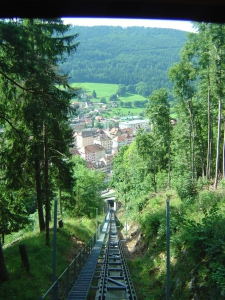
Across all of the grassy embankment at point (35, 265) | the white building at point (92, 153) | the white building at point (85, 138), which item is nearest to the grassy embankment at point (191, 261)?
the grassy embankment at point (35, 265)

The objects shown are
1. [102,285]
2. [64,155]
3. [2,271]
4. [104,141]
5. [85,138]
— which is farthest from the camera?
[104,141]

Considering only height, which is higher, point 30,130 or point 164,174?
point 30,130

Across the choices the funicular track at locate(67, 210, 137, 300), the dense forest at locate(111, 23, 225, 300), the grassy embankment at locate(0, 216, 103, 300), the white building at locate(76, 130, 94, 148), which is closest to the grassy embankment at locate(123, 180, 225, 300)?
the dense forest at locate(111, 23, 225, 300)

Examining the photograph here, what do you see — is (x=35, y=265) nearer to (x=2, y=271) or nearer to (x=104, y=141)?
(x=2, y=271)

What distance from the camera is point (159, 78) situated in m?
188

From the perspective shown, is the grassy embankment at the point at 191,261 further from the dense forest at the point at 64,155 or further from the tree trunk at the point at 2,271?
the tree trunk at the point at 2,271

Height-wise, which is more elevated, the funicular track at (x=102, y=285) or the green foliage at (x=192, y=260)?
the green foliage at (x=192, y=260)

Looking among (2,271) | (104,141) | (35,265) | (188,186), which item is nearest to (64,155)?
(35,265)

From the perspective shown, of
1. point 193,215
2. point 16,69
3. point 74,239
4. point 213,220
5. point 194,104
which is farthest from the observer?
point 194,104

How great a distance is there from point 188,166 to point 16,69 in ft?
94.9

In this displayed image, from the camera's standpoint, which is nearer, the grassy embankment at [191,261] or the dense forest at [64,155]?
the grassy embankment at [191,261]

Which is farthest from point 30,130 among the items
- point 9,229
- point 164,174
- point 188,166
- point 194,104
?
point 164,174

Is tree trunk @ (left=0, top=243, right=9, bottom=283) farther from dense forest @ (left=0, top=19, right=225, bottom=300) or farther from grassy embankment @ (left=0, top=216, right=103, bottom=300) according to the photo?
grassy embankment @ (left=0, top=216, right=103, bottom=300)

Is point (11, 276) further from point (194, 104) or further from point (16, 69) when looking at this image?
point (194, 104)
